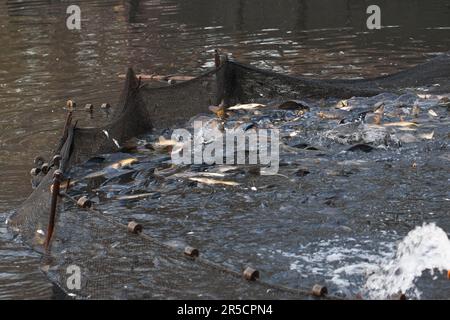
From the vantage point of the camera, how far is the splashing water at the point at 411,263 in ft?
21.0

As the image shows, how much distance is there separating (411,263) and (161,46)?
13407 mm

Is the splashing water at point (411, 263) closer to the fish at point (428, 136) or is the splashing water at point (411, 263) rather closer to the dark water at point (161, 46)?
the fish at point (428, 136)

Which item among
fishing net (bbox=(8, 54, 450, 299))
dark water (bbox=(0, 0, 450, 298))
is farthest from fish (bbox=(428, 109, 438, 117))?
dark water (bbox=(0, 0, 450, 298))

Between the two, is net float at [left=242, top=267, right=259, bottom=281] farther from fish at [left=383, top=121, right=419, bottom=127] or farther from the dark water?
fish at [left=383, top=121, right=419, bottom=127]

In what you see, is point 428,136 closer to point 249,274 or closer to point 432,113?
point 432,113

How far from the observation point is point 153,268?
7.11 m

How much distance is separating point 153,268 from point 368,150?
3.93m

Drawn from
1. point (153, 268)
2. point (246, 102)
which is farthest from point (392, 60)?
point (153, 268)

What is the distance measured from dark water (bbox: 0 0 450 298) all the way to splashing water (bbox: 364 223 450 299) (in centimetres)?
351

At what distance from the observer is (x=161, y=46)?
63.5 feet

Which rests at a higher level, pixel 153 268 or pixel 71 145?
pixel 71 145

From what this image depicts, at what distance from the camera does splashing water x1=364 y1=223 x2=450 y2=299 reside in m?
6.41
